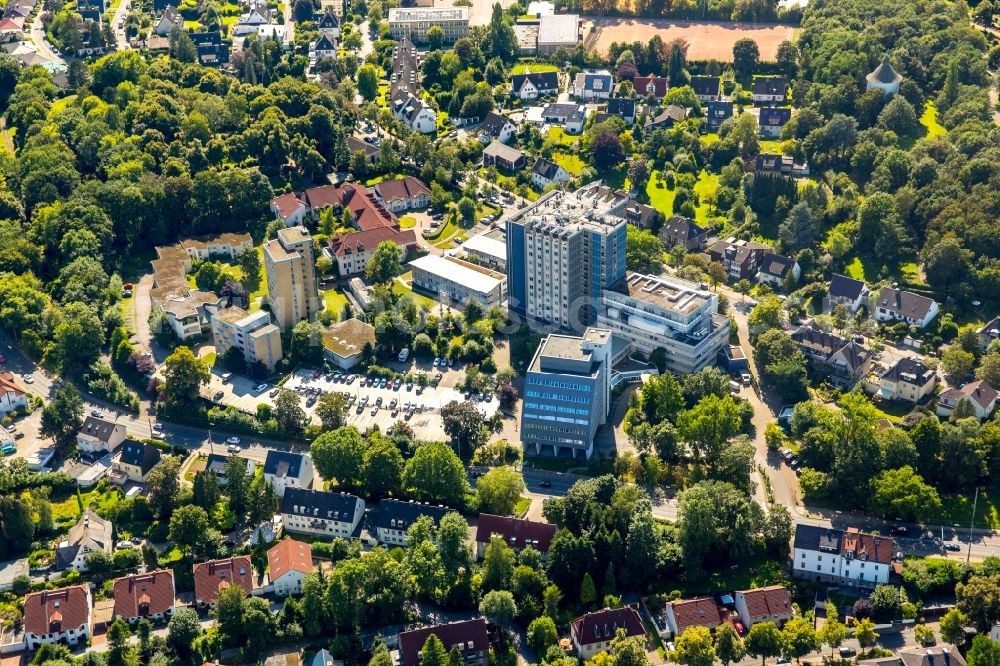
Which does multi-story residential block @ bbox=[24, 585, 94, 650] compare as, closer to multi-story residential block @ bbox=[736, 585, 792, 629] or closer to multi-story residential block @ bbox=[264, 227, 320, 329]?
multi-story residential block @ bbox=[264, 227, 320, 329]

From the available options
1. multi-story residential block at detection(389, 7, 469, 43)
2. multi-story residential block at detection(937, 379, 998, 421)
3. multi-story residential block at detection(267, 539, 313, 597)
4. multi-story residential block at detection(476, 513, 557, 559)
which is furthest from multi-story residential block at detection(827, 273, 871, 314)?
multi-story residential block at detection(389, 7, 469, 43)

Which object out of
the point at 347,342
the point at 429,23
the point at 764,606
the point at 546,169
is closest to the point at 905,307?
the point at 764,606

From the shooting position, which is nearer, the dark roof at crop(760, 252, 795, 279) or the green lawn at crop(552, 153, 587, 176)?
the dark roof at crop(760, 252, 795, 279)

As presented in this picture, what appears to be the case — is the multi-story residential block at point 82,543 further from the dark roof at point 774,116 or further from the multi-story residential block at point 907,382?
the dark roof at point 774,116

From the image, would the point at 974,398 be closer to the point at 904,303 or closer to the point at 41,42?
the point at 904,303

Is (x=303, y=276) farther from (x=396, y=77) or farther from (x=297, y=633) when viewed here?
(x=396, y=77)
